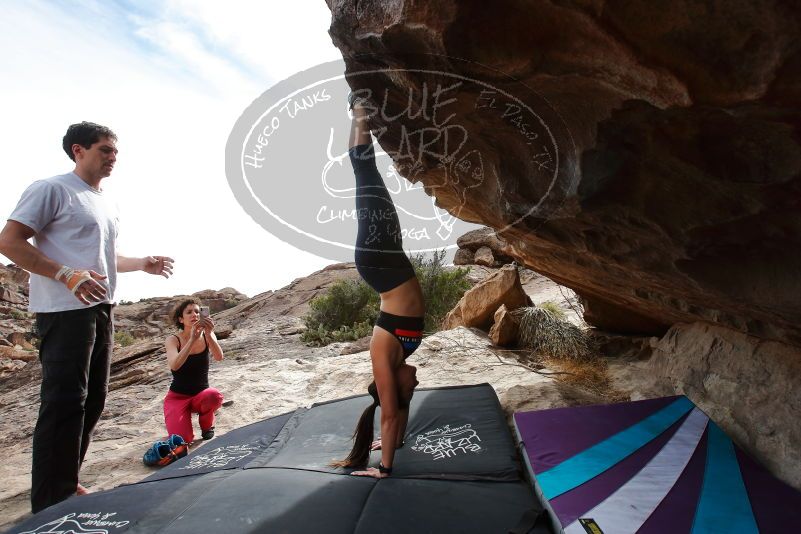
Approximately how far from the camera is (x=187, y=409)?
423 cm

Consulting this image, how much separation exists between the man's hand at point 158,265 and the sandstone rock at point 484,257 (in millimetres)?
10131

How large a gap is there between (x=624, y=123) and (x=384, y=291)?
1558 mm

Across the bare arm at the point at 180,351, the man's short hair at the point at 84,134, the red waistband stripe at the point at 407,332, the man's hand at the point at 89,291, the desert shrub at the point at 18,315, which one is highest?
the man's short hair at the point at 84,134

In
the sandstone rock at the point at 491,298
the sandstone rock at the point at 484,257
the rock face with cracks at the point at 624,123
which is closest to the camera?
the rock face with cracks at the point at 624,123

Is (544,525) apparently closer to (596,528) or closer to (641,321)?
(596,528)

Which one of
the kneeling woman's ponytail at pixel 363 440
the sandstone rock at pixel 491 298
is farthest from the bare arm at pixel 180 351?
the sandstone rock at pixel 491 298

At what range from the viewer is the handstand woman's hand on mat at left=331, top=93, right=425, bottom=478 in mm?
2645

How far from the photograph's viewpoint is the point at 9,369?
34.3ft

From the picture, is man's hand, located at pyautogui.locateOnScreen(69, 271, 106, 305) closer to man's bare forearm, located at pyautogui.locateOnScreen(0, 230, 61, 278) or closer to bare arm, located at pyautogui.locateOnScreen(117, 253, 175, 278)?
man's bare forearm, located at pyautogui.locateOnScreen(0, 230, 61, 278)

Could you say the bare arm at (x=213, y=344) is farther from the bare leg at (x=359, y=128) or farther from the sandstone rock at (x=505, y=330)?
the sandstone rock at (x=505, y=330)

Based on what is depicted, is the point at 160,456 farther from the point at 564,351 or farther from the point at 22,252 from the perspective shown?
the point at 564,351

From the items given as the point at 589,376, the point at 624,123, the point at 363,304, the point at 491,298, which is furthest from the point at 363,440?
the point at 363,304

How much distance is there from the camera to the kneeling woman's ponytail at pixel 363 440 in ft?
Answer: 9.97

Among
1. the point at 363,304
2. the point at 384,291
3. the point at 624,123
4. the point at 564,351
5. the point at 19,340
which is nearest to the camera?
the point at 624,123
